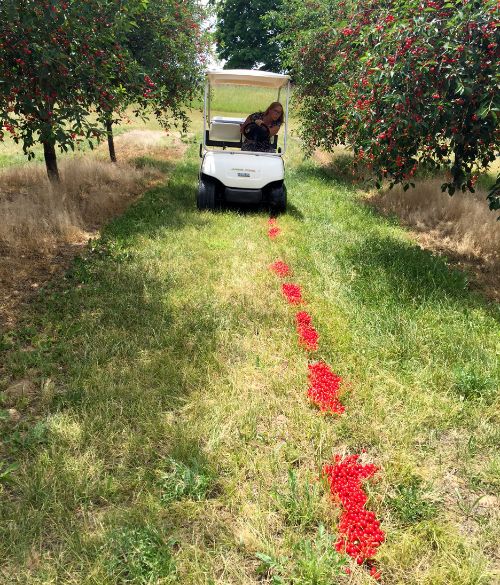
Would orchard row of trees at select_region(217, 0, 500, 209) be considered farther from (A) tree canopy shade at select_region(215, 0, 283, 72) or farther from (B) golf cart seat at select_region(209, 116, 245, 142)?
(A) tree canopy shade at select_region(215, 0, 283, 72)

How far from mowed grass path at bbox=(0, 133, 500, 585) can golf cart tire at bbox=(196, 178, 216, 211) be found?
2569 millimetres

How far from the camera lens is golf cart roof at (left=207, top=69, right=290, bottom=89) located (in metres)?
6.94

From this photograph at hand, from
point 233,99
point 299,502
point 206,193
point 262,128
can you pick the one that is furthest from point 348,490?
point 233,99

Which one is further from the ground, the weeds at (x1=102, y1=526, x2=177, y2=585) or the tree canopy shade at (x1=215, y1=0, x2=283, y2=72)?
the tree canopy shade at (x1=215, y1=0, x2=283, y2=72)

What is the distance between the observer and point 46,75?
12.1 feet

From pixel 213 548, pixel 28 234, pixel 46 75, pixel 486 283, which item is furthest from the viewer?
pixel 28 234

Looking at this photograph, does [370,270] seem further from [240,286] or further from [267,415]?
[267,415]

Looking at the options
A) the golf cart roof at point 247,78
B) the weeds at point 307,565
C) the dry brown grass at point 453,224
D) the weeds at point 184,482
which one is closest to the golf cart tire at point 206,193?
the golf cart roof at point 247,78

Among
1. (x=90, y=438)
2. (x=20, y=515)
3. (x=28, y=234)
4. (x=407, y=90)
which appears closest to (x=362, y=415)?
(x=90, y=438)

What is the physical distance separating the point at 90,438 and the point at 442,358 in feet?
8.52

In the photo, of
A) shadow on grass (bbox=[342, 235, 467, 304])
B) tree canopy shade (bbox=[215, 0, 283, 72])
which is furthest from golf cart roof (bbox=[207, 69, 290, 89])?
tree canopy shade (bbox=[215, 0, 283, 72])

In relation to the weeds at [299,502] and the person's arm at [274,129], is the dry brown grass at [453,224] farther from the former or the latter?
the weeds at [299,502]

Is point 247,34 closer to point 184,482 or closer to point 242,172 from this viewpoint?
point 242,172

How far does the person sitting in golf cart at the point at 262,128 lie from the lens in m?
7.65
